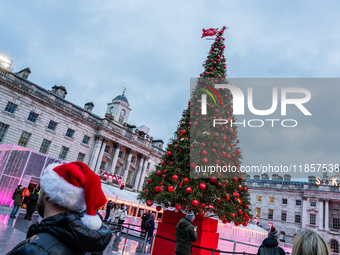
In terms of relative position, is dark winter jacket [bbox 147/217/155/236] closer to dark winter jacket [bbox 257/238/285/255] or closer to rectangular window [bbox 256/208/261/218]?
dark winter jacket [bbox 257/238/285/255]

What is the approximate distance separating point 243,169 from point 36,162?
1581cm

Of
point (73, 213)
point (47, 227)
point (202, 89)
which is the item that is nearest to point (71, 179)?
point (73, 213)

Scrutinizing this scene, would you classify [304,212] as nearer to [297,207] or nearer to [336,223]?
[297,207]

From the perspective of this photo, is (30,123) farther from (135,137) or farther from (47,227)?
(47,227)

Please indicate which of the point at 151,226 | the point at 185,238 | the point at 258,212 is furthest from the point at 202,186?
the point at 258,212

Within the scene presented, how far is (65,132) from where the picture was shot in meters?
29.3

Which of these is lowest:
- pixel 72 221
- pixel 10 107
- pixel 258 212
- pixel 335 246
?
pixel 335 246

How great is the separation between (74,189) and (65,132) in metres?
30.1

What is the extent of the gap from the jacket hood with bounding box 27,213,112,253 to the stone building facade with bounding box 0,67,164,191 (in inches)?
1094

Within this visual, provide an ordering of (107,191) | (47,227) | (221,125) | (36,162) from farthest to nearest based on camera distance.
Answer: (107,191) < (36,162) < (221,125) < (47,227)

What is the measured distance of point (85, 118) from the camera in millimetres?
31469

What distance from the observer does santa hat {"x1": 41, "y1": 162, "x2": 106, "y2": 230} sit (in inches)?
72.4

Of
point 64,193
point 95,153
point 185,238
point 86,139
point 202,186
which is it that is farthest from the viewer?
point 86,139

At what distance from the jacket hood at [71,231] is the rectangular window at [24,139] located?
1115 inches
